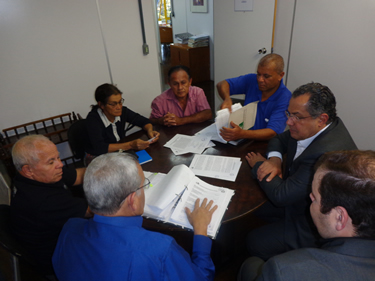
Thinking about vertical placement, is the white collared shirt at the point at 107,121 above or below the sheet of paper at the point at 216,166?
above

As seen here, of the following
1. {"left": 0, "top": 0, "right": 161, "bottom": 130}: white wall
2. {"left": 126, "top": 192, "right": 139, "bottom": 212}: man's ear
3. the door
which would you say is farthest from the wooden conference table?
the door

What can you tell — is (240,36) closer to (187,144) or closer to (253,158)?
(187,144)

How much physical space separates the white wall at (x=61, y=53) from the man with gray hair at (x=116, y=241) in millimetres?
2174

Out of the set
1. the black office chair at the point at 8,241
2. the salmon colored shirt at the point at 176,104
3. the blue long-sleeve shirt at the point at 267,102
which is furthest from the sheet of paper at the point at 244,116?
the black office chair at the point at 8,241

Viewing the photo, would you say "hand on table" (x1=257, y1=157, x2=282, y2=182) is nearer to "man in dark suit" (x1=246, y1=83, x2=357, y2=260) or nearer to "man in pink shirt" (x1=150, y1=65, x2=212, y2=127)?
"man in dark suit" (x1=246, y1=83, x2=357, y2=260)

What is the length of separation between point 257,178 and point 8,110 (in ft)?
8.67

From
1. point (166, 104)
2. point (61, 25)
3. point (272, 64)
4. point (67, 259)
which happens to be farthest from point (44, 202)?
point (61, 25)

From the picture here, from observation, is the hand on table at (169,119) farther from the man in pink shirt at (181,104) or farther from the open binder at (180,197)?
the open binder at (180,197)

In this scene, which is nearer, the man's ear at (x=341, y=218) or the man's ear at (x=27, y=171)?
the man's ear at (x=341, y=218)

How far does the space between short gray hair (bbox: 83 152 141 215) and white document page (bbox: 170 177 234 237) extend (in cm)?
37

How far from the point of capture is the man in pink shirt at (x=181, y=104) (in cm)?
224

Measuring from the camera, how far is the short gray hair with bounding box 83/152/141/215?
34.1 inches

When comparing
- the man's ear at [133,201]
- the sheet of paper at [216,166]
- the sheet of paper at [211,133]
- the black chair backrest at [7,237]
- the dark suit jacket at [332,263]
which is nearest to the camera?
the dark suit jacket at [332,263]

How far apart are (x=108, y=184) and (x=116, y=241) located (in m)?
0.20
